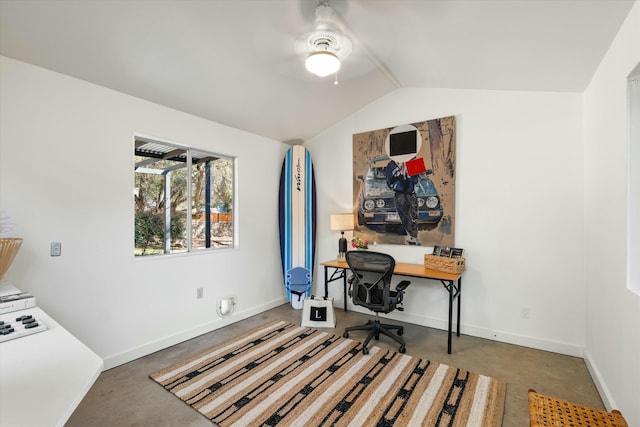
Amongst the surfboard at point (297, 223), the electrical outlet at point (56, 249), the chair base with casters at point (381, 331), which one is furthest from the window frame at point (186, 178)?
the chair base with casters at point (381, 331)

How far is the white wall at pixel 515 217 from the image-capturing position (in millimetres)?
2791

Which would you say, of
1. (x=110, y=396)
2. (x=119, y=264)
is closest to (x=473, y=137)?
(x=119, y=264)

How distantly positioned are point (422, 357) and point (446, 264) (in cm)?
93

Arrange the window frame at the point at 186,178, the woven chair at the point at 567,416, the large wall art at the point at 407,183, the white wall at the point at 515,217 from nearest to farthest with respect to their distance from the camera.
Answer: the woven chair at the point at 567,416 < the white wall at the point at 515,217 < the window frame at the point at 186,178 < the large wall art at the point at 407,183

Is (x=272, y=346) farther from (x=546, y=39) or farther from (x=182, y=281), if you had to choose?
(x=546, y=39)

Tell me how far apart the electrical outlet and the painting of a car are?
3.04 m

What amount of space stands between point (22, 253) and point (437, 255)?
362 cm

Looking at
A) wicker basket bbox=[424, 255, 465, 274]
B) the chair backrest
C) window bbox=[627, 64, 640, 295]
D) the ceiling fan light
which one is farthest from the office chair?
the ceiling fan light

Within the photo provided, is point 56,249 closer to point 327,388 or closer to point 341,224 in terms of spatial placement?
point 327,388

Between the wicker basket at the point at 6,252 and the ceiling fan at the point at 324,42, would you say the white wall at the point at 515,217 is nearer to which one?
the ceiling fan at the point at 324,42

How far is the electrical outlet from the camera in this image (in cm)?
232

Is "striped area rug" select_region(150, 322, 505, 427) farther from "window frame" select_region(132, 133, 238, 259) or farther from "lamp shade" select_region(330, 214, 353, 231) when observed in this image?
"lamp shade" select_region(330, 214, 353, 231)

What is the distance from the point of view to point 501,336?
122 inches

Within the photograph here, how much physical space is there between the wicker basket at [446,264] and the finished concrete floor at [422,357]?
750 mm
